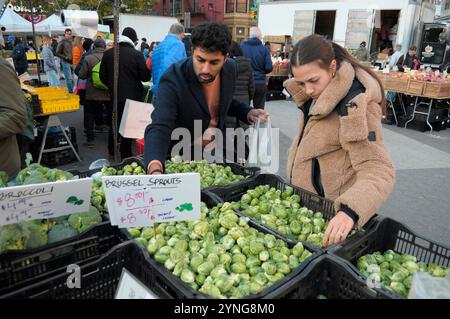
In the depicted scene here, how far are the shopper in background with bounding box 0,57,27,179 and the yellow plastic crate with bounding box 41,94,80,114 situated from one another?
2317 mm

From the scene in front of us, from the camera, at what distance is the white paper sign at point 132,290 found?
3.53ft

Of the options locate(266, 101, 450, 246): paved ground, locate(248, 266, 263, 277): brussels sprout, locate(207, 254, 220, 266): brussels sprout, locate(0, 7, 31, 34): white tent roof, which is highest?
locate(0, 7, 31, 34): white tent roof

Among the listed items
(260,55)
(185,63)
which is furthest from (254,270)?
(260,55)

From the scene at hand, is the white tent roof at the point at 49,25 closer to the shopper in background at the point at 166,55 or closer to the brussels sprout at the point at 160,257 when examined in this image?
the shopper in background at the point at 166,55

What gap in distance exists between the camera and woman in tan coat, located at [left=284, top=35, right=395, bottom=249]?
1.56 metres

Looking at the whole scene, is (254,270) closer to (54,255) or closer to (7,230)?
(54,255)

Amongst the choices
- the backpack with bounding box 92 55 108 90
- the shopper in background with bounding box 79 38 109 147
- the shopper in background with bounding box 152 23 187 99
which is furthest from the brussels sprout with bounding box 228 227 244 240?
the shopper in background with bounding box 79 38 109 147

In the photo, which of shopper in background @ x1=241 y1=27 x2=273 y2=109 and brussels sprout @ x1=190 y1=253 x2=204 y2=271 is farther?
shopper in background @ x1=241 y1=27 x2=273 y2=109

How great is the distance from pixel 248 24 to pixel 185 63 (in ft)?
105

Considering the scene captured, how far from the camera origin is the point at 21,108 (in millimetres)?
2469

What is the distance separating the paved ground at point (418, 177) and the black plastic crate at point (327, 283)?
2576 millimetres

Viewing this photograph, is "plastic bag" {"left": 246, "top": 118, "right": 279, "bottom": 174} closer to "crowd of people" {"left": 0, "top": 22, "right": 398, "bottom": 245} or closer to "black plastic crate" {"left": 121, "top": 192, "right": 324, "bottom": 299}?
"crowd of people" {"left": 0, "top": 22, "right": 398, "bottom": 245}

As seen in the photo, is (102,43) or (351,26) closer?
(102,43)

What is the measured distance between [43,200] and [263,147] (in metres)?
1.64
